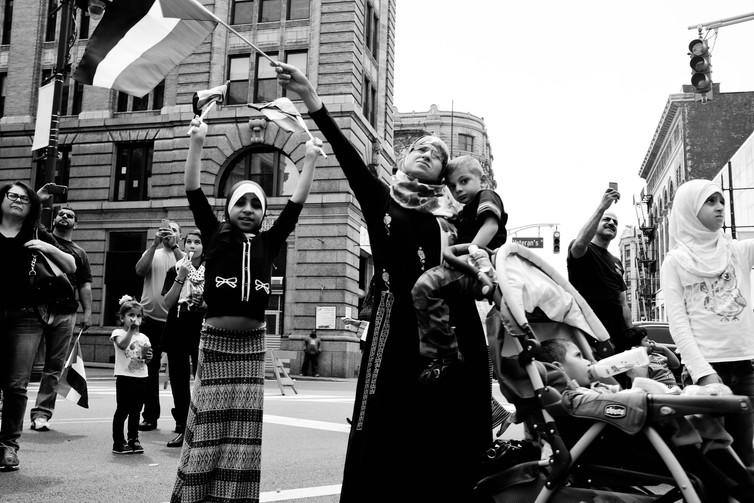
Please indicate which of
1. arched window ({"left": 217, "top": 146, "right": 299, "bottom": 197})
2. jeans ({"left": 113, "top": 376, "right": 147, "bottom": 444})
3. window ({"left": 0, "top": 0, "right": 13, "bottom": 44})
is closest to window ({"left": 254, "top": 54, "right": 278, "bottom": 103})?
arched window ({"left": 217, "top": 146, "right": 299, "bottom": 197})

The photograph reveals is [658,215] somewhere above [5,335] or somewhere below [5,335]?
above

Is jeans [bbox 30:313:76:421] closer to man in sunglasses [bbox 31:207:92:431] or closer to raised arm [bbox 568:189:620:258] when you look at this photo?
man in sunglasses [bbox 31:207:92:431]

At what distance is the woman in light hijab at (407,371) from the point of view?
11.0 feet

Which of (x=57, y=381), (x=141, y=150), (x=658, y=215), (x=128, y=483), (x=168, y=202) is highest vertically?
(x=658, y=215)

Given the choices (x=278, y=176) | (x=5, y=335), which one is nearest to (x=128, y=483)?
(x=5, y=335)

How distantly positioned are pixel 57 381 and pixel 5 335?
1.93 metres

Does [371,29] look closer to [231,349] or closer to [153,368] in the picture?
[153,368]

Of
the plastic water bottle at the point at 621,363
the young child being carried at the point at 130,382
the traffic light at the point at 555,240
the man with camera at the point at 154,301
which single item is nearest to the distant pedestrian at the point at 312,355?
the traffic light at the point at 555,240

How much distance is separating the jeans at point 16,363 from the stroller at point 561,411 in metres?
3.61

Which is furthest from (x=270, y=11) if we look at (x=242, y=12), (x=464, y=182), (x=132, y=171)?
(x=464, y=182)

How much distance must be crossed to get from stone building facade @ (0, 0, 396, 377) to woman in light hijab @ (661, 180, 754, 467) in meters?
22.1

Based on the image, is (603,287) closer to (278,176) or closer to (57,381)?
(57,381)

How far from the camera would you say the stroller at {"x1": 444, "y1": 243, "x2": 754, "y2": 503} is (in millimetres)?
2834

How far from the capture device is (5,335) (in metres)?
5.28
